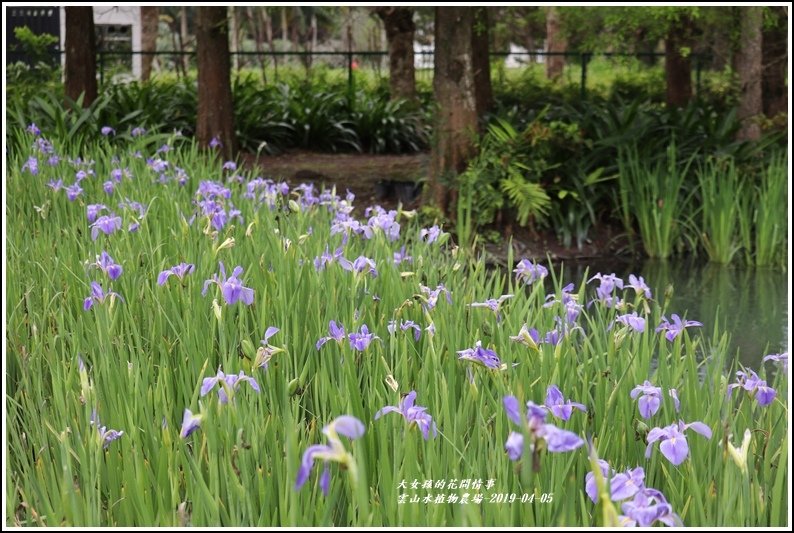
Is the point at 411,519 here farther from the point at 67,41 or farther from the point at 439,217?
the point at 67,41

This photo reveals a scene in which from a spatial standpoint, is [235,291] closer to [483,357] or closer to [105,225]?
[483,357]

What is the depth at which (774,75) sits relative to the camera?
9133mm

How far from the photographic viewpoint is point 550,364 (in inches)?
89.9

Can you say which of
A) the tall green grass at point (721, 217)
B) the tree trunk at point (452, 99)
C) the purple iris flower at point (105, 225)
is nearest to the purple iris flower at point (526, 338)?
the purple iris flower at point (105, 225)

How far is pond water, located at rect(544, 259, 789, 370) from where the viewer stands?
5172 millimetres

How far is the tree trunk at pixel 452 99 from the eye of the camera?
24.5 feet

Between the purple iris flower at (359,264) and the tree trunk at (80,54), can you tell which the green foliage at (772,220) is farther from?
the tree trunk at (80,54)

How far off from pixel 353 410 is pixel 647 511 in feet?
2.45

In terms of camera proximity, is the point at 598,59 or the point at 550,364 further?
the point at 598,59

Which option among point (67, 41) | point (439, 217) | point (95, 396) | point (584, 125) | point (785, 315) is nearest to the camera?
point (95, 396)

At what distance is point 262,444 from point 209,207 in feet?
6.75

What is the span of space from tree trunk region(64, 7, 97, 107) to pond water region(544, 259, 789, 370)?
197 inches

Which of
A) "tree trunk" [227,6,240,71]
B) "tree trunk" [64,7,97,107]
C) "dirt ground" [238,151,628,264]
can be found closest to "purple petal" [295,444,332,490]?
"dirt ground" [238,151,628,264]

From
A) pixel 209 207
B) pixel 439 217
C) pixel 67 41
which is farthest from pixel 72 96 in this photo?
pixel 209 207
